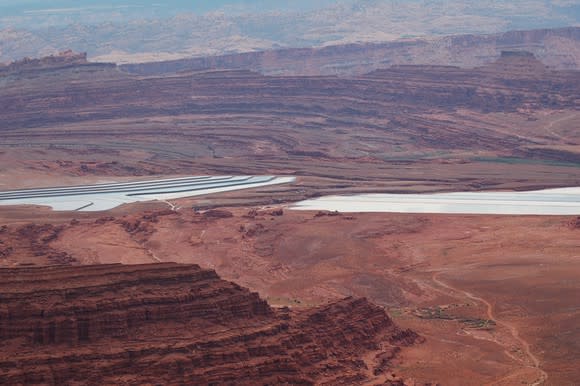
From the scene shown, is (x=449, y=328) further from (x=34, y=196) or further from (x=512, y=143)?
(x=512, y=143)

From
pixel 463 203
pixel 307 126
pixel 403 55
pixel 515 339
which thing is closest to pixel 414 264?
pixel 515 339

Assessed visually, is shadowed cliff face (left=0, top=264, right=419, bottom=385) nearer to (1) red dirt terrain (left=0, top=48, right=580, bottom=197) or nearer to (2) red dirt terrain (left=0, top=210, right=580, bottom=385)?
(2) red dirt terrain (left=0, top=210, right=580, bottom=385)

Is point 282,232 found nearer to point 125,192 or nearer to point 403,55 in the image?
point 125,192

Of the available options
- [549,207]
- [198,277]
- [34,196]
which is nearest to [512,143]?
[549,207]

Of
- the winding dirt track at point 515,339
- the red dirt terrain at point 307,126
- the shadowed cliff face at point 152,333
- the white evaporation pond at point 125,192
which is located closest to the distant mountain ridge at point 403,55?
the red dirt terrain at point 307,126

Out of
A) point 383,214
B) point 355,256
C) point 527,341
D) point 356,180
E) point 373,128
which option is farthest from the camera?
point 373,128

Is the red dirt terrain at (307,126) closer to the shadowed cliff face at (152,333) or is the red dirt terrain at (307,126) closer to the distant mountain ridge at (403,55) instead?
the distant mountain ridge at (403,55)
